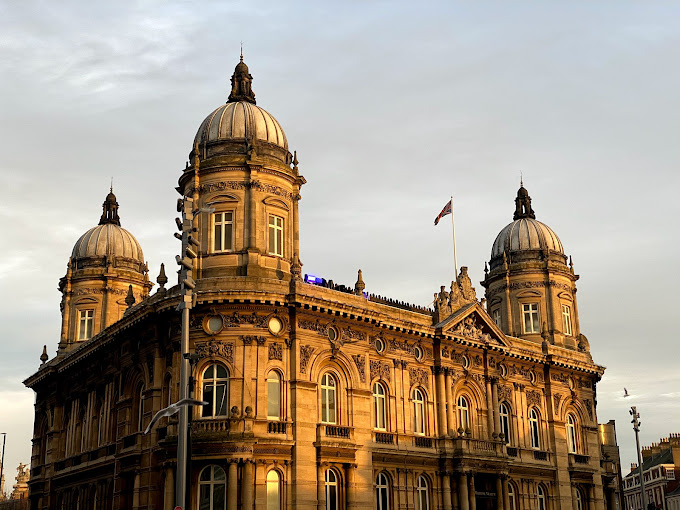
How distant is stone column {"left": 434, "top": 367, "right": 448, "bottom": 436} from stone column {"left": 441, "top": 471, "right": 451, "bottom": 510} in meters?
2.46

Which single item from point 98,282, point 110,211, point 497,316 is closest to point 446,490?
point 497,316

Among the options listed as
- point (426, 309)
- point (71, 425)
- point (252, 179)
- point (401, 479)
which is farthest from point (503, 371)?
point (71, 425)

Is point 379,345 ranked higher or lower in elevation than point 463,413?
higher

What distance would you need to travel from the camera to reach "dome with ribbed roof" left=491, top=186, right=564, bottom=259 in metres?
67.2

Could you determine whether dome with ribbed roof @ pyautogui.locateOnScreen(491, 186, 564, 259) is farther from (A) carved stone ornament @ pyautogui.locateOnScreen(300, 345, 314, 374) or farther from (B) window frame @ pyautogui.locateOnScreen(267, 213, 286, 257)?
(A) carved stone ornament @ pyautogui.locateOnScreen(300, 345, 314, 374)

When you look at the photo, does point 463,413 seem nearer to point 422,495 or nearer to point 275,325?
point 422,495

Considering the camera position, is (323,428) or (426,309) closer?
(323,428)

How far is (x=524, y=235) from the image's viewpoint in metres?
67.7

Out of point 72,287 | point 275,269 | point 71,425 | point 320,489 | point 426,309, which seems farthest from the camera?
point 72,287

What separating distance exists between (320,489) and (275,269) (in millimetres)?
11586

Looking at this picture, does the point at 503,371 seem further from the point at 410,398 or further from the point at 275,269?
the point at 275,269

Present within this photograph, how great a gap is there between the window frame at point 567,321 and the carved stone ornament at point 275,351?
30509mm

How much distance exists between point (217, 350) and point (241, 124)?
13.5 metres

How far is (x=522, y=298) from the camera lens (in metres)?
65.9
